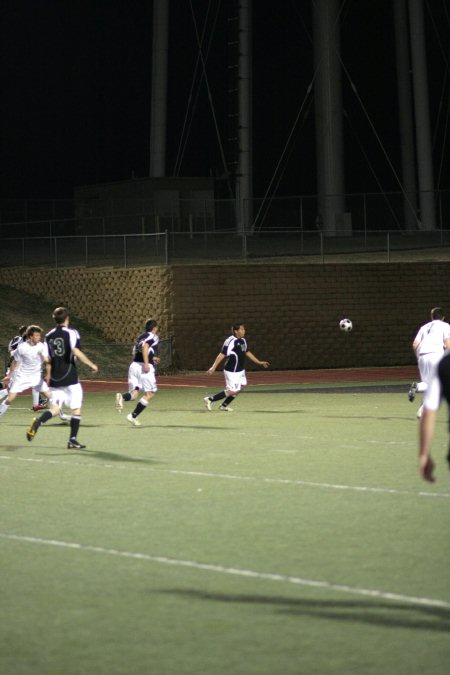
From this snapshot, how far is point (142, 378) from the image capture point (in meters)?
22.0

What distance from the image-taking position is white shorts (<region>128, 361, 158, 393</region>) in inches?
862

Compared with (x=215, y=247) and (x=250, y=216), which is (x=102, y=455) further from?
(x=250, y=216)

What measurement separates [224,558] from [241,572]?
554 mm

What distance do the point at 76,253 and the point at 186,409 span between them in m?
21.2

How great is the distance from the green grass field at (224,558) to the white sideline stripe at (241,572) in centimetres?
2

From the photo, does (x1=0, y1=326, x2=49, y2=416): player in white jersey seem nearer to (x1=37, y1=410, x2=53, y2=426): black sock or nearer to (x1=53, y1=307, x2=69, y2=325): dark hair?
(x1=37, y1=410, x2=53, y2=426): black sock

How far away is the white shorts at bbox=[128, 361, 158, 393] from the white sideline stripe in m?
10.9

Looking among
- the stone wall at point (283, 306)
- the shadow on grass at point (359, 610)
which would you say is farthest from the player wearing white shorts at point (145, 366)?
the stone wall at point (283, 306)

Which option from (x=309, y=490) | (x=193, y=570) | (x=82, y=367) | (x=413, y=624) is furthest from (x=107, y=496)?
(x=82, y=367)

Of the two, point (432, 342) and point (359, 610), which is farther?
point (432, 342)

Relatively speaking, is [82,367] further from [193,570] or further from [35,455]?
[193,570]

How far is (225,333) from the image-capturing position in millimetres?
41000

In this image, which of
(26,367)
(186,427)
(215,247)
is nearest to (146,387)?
(186,427)

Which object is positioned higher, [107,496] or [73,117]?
[73,117]
